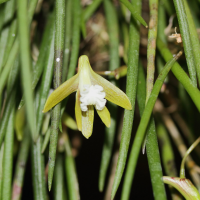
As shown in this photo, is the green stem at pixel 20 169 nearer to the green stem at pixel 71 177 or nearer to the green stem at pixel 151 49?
the green stem at pixel 71 177

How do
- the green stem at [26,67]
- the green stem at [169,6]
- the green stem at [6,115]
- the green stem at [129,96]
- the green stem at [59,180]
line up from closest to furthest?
the green stem at [26,67], the green stem at [129,96], the green stem at [6,115], the green stem at [59,180], the green stem at [169,6]

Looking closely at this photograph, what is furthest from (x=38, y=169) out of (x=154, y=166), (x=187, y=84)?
(x=187, y=84)

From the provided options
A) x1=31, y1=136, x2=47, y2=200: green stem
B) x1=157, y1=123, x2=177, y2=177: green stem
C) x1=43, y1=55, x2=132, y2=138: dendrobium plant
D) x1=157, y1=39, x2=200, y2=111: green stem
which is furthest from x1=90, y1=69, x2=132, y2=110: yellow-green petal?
x1=157, y1=123, x2=177, y2=177: green stem

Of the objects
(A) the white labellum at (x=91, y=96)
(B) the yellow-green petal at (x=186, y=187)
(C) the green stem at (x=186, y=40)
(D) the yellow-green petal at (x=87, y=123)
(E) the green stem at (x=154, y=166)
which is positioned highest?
(C) the green stem at (x=186, y=40)

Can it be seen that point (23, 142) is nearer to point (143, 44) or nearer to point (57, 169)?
point (57, 169)

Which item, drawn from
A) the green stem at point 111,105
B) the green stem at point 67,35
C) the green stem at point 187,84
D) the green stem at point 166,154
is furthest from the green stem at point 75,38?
the green stem at point 166,154
